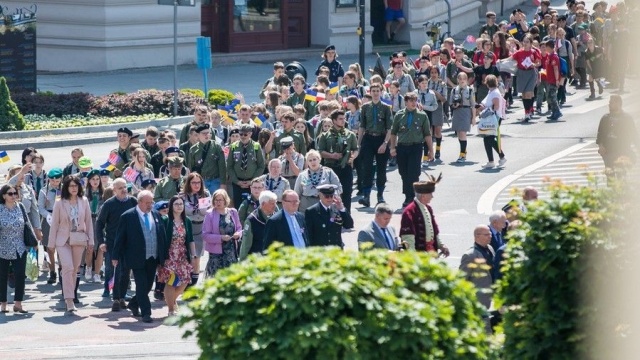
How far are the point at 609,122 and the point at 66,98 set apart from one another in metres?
12.2

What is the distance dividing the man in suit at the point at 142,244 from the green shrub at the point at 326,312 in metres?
7.59

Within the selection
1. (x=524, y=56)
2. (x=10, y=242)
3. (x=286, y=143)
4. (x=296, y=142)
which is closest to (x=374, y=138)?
(x=296, y=142)

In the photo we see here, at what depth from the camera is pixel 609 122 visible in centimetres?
2214

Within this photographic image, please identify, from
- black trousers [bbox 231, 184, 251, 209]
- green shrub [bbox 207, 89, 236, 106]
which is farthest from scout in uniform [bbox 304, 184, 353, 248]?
green shrub [bbox 207, 89, 236, 106]

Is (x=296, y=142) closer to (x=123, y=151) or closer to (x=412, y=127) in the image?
(x=412, y=127)

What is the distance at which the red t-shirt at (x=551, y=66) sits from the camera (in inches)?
1227

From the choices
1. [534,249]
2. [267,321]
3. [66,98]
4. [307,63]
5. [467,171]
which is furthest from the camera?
[307,63]

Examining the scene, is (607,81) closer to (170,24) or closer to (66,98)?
(170,24)

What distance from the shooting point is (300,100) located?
25562 millimetres

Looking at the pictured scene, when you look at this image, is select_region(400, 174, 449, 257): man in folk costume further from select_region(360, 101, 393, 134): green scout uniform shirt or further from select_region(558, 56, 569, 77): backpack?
select_region(558, 56, 569, 77): backpack

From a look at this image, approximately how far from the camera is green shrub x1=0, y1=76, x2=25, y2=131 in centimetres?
2869

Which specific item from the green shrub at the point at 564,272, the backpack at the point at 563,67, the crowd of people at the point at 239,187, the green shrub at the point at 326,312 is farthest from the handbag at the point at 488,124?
the green shrub at the point at 326,312

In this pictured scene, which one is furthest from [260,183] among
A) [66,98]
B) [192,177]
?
[66,98]

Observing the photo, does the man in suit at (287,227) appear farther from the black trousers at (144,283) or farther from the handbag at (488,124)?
the handbag at (488,124)
